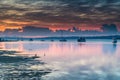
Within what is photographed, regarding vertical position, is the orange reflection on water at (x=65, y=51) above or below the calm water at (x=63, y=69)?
below

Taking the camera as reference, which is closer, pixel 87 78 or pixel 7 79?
pixel 7 79

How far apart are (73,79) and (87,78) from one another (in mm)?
1687

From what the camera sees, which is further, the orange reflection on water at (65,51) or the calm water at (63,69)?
the orange reflection on water at (65,51)

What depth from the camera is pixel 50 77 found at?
26406 millimetres

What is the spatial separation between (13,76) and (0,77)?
1386 mm

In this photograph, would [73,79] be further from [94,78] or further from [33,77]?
[33,77]

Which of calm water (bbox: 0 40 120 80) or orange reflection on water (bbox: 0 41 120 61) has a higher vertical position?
calm water (bbox: 0 40 120 80)

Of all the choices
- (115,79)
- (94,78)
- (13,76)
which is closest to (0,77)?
(13,76)

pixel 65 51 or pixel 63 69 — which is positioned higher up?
pixel 63 69

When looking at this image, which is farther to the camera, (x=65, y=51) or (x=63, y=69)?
(x=65, y=51)

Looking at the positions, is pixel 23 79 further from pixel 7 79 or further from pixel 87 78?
pixel 87 78

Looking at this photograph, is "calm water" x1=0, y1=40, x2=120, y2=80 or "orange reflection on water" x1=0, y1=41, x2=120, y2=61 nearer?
"calm water" x1=0, y1=40, x2=120, y2=80

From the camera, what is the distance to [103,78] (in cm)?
2661

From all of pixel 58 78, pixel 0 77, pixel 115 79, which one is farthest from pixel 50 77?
pixel 115 79
